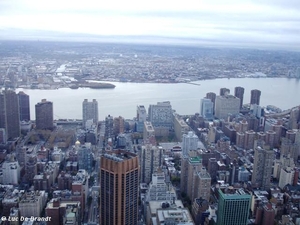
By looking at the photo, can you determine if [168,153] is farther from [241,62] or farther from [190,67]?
[241,62]

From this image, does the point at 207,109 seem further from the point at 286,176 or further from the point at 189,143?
the point at 286,176

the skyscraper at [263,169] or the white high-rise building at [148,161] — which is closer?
the skyscraper at [263,169]

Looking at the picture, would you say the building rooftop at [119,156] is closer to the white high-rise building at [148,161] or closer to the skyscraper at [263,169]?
the white high-rise building at [148,161]

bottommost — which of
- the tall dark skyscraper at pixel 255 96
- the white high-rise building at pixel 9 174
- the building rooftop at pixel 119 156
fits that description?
the white high-rise building at pixel 9 174

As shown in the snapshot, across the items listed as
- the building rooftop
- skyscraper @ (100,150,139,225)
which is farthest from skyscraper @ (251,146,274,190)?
the building rooftop

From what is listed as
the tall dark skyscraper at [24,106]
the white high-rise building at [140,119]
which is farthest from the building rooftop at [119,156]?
the tall dark skyscraper at [24,106]

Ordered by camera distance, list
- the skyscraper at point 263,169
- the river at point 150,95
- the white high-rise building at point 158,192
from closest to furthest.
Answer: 1. the white high-rise building at point 158,192
2. the skyscraper at point 263,169
3. the river at point 150,95

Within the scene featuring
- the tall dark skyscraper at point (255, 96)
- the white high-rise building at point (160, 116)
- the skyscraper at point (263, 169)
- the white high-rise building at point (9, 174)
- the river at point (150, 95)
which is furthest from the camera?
the tall dark skyscraper at point (255, 96)
